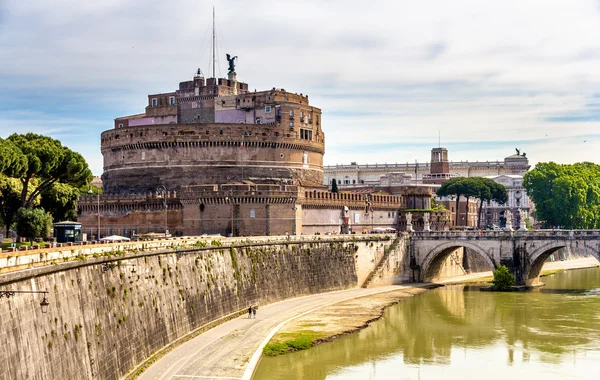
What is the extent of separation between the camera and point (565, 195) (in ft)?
317

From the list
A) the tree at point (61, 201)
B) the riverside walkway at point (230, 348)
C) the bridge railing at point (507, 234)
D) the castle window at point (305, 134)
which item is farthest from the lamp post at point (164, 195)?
the bridge railing at point (507, 234)

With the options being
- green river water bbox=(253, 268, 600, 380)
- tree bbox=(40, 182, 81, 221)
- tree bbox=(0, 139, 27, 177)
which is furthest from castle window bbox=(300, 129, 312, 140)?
tree bbox=(0, 139, 27, 177)

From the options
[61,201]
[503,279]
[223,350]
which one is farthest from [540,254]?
[61,201]

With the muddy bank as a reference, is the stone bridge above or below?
above

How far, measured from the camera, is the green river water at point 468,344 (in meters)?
40.5

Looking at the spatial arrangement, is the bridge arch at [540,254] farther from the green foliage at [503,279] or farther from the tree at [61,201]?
the tree at [61,201]

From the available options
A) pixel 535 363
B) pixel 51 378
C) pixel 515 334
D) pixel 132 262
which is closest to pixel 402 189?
pixel 515 334

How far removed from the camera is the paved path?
1414 inches

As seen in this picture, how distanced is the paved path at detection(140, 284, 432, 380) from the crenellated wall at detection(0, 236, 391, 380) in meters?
0.87

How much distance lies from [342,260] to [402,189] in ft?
Answer: 99.3

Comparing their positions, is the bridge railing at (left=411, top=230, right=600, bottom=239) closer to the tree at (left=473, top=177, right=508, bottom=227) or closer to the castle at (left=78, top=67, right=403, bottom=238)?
the castle at (left=78, top=67, right=403, bottom=238)

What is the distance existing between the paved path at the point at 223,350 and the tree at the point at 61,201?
90.9ft

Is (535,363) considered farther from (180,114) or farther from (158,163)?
(180,114)

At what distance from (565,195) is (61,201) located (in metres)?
56.1
